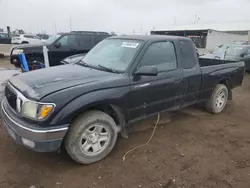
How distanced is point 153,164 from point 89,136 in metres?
0.99

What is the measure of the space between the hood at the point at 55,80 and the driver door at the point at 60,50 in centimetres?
622

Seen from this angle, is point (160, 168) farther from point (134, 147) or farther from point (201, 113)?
point (201, 113)

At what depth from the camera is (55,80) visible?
305 cm

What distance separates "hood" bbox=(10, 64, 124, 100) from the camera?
2.80 m

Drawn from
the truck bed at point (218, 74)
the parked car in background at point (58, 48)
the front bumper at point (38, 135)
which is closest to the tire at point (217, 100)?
the truck bed at point (218, 74)

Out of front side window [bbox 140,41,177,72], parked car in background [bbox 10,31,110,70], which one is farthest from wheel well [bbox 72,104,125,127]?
parked car in background [bbox 10,31,110,70]

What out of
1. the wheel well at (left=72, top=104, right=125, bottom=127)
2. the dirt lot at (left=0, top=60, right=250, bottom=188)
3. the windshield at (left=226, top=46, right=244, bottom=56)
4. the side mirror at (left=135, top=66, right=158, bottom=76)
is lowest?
the dirt lot at (left=0, top=60, right=250, bottom=188)

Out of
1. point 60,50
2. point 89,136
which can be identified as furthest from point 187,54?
point 60,50

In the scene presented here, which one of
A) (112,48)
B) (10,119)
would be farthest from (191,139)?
(10,119)

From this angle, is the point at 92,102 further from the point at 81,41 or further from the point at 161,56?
the point at 81,41

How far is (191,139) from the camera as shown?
399 cm

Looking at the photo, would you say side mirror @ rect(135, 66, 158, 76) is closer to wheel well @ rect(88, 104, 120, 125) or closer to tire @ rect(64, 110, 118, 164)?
wheel well @ rect(88, 104, 120, 125)

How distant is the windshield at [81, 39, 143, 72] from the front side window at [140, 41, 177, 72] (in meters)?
0.21

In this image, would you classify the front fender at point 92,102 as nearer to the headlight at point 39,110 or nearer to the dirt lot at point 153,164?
the headlight at point 39,110
